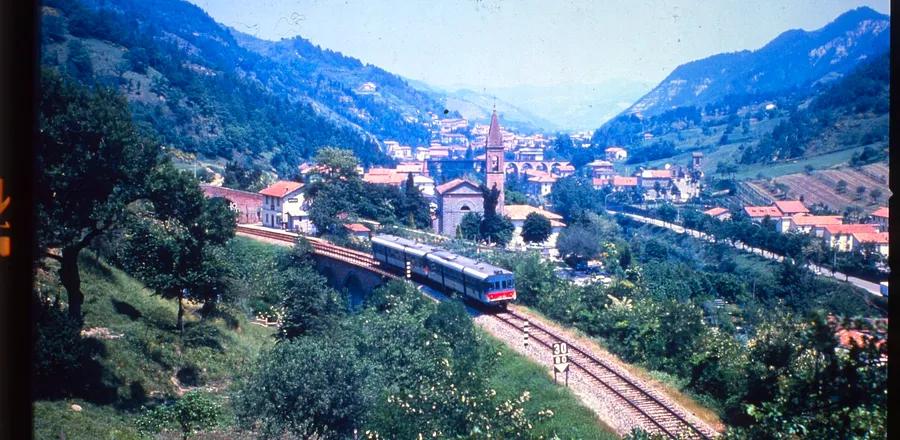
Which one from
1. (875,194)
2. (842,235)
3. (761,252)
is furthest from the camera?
(875,194)

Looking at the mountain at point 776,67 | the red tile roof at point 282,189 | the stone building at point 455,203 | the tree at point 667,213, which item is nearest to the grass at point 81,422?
the red tile roof at point 282,189

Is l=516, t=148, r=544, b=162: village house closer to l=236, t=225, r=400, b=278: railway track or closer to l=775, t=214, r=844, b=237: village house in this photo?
l=775, t=214, r=844, b=237: village house

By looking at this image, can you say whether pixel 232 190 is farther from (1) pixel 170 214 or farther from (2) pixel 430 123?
(2) pixel 430 123

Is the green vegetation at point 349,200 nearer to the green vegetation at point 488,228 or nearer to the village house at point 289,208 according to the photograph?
the village house at point 289,208

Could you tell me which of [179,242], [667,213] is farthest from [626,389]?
[667,213]

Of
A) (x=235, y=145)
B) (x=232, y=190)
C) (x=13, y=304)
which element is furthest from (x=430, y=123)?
(x=13, y=304)

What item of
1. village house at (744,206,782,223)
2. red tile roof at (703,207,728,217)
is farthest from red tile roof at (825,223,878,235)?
red tile roof at (703,207,728,217)

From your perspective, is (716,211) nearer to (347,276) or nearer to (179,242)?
(347,276)
